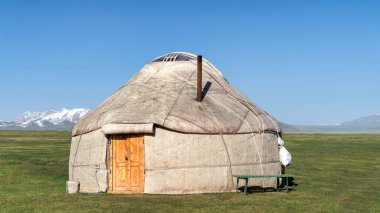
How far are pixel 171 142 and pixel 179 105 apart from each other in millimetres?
1275

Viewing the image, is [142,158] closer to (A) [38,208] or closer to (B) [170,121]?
(B) [170,121]

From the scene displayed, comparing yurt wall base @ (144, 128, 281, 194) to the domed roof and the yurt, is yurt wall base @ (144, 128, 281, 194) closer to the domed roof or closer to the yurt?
the yurt

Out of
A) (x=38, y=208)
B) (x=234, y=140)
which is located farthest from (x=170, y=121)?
(x=38, y=208)

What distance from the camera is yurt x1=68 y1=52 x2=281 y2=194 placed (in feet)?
47.1

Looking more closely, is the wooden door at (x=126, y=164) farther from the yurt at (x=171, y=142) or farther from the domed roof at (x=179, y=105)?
the domed roof at (x=179, y=105)

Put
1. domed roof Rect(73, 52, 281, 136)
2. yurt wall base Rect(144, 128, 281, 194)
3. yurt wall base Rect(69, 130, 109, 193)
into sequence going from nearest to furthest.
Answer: yurt wall base Rect(144, 128, 281, 194) < domed roof Rect(73, 52, 281, 136) < yurt wall base Rect(69, 130, 109, 193)

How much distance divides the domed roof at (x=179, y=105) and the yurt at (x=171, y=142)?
0.03m

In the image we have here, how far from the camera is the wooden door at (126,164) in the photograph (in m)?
14.6

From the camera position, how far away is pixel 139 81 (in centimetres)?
1670

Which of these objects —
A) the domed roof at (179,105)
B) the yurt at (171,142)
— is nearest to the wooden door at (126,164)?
the yurt at (171,142)

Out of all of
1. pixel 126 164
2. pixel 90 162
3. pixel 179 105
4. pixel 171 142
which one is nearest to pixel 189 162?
pixel 171 142

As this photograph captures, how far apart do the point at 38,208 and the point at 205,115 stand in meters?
5.43

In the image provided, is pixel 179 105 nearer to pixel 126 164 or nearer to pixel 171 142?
pixel 171 142

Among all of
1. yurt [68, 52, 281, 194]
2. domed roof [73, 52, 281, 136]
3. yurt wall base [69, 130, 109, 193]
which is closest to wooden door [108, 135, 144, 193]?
yurt [68, 52, 281, 194]
